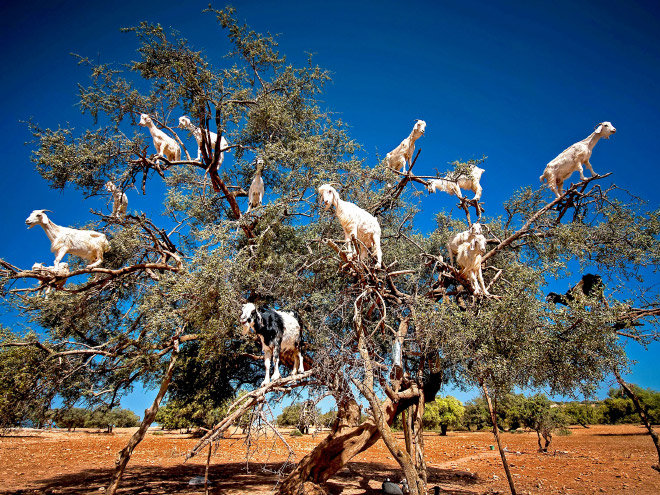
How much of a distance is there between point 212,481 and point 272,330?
816cm

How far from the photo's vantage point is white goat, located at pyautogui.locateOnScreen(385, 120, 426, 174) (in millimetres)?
9810

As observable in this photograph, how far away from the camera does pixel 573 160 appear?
356 inches

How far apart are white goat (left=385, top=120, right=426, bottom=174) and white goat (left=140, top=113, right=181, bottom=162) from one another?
6.18 meters

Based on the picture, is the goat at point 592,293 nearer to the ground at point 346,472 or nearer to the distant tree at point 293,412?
the ground at point 346,472

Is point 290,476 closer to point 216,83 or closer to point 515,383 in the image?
point 515,383

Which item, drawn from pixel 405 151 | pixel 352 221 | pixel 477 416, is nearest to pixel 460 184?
pixel 405 151

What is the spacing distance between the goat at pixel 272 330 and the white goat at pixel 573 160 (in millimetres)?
7841

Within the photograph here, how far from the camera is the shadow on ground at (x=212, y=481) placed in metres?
10.1

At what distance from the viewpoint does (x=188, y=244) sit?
1229cm

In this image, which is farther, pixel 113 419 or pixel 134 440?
pixel 113 419

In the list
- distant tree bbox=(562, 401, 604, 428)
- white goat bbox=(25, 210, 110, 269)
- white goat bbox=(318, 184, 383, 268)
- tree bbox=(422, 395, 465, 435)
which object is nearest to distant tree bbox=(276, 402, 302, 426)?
white goat bbox=(318, 184, 383, 268)

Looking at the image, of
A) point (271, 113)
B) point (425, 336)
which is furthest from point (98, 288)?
point (425, 336)

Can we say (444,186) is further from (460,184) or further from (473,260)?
(473,260)

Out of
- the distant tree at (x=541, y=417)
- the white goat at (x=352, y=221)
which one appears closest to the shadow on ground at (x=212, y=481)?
the white goat at (x=352, y=221)
